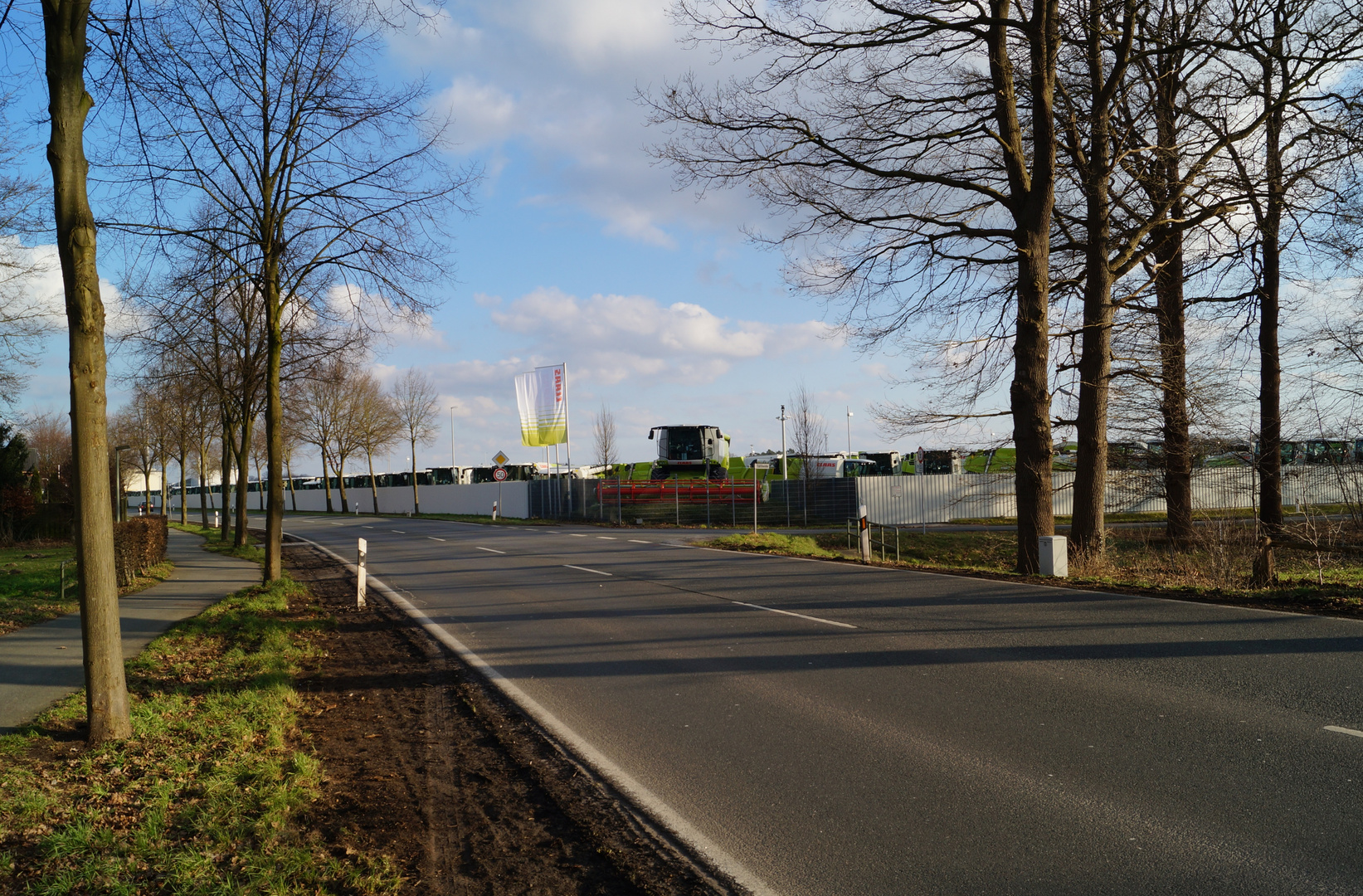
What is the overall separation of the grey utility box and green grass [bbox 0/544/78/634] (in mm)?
15180

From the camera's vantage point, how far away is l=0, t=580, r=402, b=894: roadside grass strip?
425 cm

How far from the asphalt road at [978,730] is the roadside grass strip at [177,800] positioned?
79.2 inches

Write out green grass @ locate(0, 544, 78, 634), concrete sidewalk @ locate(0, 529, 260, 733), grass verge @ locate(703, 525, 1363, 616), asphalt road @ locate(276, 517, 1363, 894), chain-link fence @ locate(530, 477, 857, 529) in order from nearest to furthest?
1. asphalt road @ locate(276, 517, 1363, 894)
2. concrete sidewalk @ locate(0, 529, 260, 733)
3. grass verge @ locate(703, 525, 1363, 616)
4. green grass @ locate(0, 544, 78, 634)
5. chain-link fence @ locate(530, 477, 857, 529)

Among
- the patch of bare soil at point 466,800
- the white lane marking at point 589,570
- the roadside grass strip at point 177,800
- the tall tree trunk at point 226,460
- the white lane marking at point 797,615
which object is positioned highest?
the tall tree trunk at point 226,460

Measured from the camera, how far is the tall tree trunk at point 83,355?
6.41m

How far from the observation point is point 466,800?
216 inches

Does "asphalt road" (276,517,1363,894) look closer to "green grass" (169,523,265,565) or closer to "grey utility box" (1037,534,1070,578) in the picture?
"grey utility box" (1037,534,1070,578)

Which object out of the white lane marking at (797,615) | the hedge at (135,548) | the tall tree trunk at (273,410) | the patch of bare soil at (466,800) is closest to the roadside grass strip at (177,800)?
the patch of bare soil at (466,800)

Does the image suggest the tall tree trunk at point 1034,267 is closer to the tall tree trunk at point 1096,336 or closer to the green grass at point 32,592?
the tall tree trunk at point 1096,336

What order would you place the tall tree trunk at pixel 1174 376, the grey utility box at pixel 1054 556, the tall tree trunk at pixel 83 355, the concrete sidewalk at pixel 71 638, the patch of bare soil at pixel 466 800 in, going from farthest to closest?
1. the tall tree trunk at pixel 1174 376
2. the grey utility box at pixel 1054 556
3. the concrete sidewalk at pixel 71 638
4. the tall tree trunk at pixel 83 355
5. the patch of bare soil at pixel 466 800

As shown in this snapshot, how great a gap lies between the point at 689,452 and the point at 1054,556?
32293mm

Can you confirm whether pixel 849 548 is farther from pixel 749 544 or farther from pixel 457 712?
pixel 457 712

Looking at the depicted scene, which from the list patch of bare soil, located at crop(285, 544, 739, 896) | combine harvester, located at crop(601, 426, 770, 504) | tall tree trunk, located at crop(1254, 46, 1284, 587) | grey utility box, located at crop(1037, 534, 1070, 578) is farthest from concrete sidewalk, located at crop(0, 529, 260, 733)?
combine harvester, located at crop(601, 426, 770, 504)

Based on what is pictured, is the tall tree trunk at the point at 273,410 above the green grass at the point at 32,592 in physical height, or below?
above
